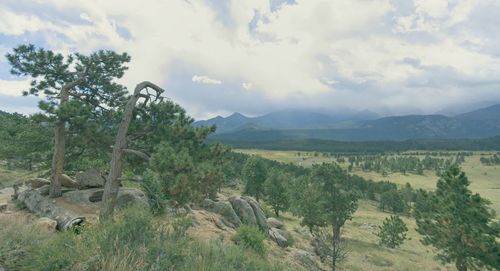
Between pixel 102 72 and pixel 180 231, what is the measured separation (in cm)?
1915

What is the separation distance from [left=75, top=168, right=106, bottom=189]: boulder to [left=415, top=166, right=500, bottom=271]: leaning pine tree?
3248cm

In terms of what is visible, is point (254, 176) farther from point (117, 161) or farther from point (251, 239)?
point (117, 161)

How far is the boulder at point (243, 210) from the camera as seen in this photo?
33031mm

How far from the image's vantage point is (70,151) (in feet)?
82.3

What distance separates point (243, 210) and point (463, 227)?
69.2ft

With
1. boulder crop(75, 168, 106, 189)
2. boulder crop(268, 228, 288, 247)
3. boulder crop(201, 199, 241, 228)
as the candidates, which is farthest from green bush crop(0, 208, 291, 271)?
boulder crop(268, 228, 288, 247)

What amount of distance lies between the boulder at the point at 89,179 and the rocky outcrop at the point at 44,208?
3176 millimetres

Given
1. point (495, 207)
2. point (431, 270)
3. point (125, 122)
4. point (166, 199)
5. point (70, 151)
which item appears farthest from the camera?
point (495, 207)

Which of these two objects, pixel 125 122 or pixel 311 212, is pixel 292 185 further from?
pixel 125 122

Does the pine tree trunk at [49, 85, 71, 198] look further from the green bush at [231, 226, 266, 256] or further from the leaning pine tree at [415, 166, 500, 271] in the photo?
the leaning pine tree at [415, 166, 500, 271]

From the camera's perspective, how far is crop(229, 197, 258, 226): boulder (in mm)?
33031

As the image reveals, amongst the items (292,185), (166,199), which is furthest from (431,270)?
(166,199)

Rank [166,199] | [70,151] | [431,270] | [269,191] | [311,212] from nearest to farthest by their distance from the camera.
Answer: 1. [166,199]
2. [70,151]
3. [431,270]
4. [311,212]
5. [269,191]

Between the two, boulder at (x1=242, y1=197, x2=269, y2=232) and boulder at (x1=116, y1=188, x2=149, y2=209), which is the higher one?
boulder at (x1=116, y1=188, x2=149, y2=209)
